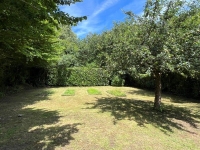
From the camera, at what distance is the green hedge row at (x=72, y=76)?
55.2 ft

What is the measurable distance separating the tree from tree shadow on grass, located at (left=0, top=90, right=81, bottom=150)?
3204 millimetres

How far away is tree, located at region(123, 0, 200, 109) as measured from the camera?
550 cm

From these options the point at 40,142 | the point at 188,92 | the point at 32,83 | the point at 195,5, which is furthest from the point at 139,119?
the point at 32,83

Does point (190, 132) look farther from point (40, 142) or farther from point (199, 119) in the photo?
point (40, 142)

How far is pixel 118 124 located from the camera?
5520 mm

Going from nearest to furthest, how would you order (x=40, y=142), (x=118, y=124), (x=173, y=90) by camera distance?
1. (x=40, y=142)
2. (x=118, y=124)
3. (x=173, y=90)

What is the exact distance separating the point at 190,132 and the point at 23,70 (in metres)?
13.3

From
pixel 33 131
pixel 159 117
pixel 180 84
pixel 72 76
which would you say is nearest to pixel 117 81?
pixel 72 76

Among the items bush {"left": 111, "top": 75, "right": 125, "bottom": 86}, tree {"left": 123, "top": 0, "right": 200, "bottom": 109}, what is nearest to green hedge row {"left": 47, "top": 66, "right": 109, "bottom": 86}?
bush {"left": 111, "top": 75, "right": 125, "bottom": 86}

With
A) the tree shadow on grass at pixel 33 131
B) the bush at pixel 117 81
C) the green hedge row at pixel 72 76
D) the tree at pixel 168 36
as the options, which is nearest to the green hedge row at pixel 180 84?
the bush at pixel 117 81

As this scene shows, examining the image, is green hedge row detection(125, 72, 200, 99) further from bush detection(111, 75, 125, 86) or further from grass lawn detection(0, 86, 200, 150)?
grass lawn detection(0, 86, 200, 150)

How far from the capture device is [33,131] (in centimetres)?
486

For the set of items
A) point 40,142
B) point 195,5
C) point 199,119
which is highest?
point 195,5

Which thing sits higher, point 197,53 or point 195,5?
point 195,5
